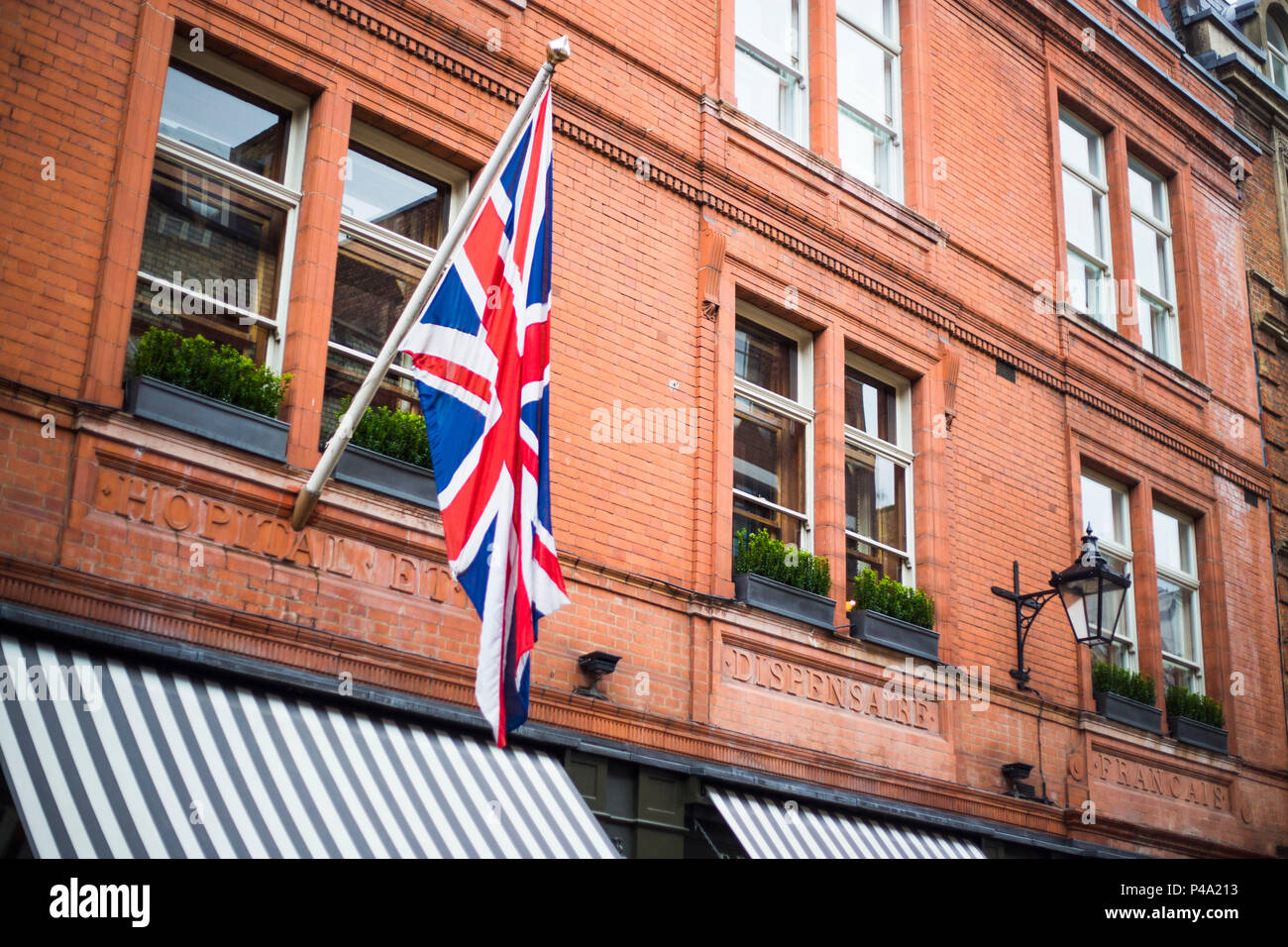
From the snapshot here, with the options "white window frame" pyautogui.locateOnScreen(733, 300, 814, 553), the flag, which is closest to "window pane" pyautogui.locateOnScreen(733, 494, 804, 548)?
"white window frame" pyautogui.locateOnScreen(733, 300, 814, 553)

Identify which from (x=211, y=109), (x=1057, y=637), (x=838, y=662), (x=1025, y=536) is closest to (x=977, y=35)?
(x=1025, y=536)

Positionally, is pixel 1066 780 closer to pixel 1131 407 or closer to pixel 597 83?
pixel 1131 407

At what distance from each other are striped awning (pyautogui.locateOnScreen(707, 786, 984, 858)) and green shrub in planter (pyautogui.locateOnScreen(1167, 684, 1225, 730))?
4.55 metres

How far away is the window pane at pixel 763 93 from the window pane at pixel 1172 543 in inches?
265

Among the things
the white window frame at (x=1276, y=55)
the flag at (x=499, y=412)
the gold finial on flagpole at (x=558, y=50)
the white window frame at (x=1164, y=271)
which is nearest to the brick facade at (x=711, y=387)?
the white window frame at (x=1164, y=271)

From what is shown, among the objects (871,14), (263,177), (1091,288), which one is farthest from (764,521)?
(1091,288)

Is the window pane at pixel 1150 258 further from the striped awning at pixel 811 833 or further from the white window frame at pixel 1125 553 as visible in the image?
the striped awning at pixel 811 833

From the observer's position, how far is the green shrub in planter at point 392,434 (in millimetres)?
8969

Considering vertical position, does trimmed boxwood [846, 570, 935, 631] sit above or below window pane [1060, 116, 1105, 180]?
below

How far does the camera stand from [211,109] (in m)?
9.10

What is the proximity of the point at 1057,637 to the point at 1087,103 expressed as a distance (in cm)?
670

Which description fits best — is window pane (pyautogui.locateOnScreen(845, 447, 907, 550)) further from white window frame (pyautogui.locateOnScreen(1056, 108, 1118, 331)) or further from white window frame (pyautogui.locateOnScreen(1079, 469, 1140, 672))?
white window frame (pyautogui.locateOnScreen(1056, 108, 1118, 331))

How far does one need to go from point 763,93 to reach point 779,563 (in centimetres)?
454

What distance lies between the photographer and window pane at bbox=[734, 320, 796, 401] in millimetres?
12047
